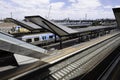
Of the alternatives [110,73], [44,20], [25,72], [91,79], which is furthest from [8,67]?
[44,20]

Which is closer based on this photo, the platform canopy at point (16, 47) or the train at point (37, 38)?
the platform canopy at point (16, 47)

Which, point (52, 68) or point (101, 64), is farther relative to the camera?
point (101, 64)

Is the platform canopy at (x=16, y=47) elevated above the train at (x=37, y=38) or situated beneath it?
elevated above

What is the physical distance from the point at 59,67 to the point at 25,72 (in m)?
4.77

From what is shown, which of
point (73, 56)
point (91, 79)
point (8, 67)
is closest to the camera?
point (91, 79)

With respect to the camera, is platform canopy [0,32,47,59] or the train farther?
the train

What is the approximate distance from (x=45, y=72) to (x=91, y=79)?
478 cm

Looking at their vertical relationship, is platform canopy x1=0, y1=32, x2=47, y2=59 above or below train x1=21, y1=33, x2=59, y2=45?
above

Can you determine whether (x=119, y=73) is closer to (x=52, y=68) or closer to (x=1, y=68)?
(x=52, y=68)

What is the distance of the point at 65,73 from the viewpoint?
17.1 meters

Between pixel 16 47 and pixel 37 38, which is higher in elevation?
pixel 16 47

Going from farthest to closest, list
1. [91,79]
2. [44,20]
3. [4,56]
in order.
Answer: [44,20]
[4,56]
[91,79]

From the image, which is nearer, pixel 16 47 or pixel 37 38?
pixel 16 47

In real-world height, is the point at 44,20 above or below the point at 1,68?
above
